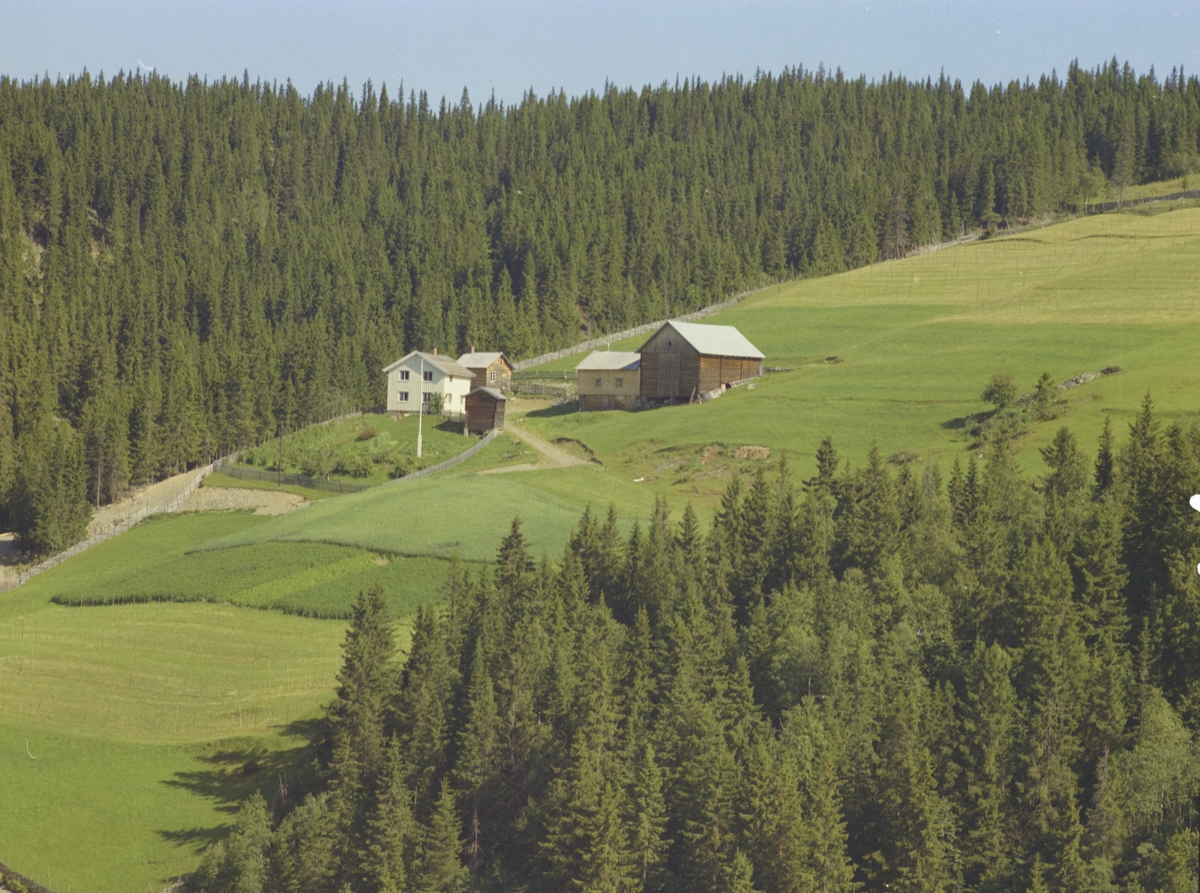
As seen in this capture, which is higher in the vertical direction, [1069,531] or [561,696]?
[1069,531]

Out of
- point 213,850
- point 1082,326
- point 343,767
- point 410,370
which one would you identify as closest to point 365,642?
point 343,767

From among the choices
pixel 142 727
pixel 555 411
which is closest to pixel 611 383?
pixel 555 411

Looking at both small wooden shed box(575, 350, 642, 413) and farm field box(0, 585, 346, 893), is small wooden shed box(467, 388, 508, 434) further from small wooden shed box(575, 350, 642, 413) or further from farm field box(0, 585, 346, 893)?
farm field box(0, 585, 346, 893)

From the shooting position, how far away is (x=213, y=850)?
153 ft

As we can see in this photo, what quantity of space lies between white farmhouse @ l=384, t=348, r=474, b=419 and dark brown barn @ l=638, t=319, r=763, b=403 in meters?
18.0

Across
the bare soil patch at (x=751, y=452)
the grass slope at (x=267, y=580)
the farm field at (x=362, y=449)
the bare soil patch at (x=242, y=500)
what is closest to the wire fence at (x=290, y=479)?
the farm field at (x=362, y=449)

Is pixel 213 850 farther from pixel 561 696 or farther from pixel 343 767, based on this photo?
pixel 561 696

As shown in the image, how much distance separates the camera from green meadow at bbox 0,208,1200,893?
171 ft

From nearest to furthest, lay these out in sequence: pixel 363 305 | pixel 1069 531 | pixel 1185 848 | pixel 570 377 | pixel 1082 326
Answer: pixel 1185 848
pixel 1069 531
pixel 1082 326
pixel 570 377
pixel 363 305

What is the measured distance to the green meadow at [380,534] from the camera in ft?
171

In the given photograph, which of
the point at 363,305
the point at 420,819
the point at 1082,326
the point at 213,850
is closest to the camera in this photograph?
the point at 213,850

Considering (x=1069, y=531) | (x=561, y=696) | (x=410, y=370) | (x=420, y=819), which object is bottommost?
(x=420, y=819)

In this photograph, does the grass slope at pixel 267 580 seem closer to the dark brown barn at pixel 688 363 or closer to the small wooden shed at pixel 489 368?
the dark brown barn at pixel 688 363

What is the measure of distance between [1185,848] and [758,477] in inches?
1368
